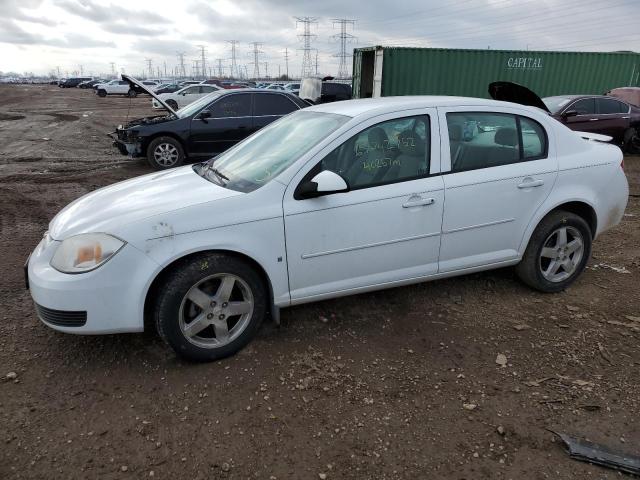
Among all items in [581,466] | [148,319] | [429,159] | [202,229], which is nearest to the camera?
[581,466]

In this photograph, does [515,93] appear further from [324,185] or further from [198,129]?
[198,129]

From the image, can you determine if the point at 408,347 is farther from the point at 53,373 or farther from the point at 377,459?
the point at 53,373

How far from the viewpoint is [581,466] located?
7.66 ft

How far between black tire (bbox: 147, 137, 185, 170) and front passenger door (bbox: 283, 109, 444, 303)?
676 centimetres

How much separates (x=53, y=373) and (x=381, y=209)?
2340mm

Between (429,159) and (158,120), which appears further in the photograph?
(158,120)

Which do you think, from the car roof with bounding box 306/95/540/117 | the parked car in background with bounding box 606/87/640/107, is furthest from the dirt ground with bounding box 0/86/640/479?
the parked car in background with bounding box 606/87/640/107

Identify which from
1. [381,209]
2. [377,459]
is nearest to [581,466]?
[377,459]

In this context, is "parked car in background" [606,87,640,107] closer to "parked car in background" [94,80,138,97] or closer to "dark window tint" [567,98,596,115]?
"dark window tint" [567,98,596,115]

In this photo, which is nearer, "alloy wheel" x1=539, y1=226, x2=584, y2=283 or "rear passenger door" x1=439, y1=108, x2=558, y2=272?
"rear passenger door" x1=439, y1=108, x2=558, y2=272

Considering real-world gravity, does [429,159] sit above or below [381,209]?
above

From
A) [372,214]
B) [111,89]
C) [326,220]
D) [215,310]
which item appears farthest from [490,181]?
[111,89]

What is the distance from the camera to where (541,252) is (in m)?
3.96

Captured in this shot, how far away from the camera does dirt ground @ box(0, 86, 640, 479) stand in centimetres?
237
